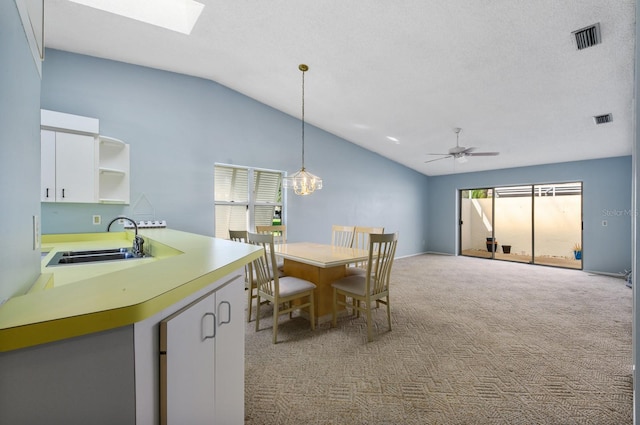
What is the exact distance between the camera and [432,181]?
8133 millimetres

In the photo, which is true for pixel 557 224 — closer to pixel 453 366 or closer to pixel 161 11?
pixel 453 366

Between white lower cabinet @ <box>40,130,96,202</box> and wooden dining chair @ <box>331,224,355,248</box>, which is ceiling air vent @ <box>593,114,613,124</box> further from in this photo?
white lower cabinet @ <box>40,130,96,202</box>

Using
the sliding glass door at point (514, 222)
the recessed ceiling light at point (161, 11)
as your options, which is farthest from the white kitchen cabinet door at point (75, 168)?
the sliding glass door at point (514, 222)

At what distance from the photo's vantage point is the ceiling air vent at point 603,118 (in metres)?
3.81

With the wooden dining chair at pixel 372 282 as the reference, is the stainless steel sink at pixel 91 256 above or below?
above

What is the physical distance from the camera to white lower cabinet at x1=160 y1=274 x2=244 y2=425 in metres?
0.82

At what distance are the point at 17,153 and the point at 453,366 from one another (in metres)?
2.78

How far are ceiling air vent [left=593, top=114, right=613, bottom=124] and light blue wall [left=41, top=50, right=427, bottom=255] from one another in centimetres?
386

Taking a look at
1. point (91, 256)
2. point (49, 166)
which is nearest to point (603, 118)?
point (91, 256)

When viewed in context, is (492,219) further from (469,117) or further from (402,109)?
(402,109)

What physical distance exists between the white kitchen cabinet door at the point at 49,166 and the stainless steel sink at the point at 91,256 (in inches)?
31.6

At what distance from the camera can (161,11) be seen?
9.10 feet

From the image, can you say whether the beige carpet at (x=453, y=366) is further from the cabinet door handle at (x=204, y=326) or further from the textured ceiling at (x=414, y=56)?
the textured ceiling at (x=414, y=56)

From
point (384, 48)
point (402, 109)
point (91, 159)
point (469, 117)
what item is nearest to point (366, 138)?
point (402, 109)
